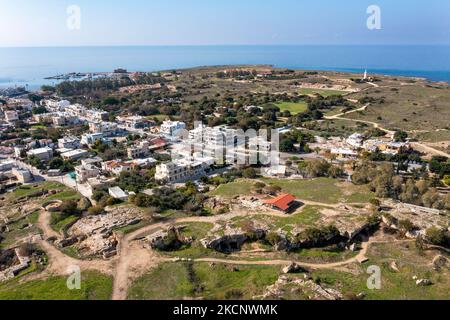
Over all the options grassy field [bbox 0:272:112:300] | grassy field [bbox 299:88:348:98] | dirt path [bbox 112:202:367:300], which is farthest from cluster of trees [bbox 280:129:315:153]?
grassy field [bbox 299:88:348:98]

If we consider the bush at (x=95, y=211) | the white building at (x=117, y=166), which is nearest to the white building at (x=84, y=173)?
the white building at (x=117, y=166)

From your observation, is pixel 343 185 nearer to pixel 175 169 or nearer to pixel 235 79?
pixel 175 169

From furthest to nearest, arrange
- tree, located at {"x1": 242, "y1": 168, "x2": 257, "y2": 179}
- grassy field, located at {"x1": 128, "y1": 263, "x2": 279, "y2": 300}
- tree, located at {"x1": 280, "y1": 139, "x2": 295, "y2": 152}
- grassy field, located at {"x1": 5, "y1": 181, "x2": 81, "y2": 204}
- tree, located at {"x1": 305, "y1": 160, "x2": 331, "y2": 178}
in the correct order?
tree, located at {"x1": 280, "y1": 139, "x2": 295, "y2": 152} < tree, located at {"x1": 242, "y1": 168, "x2": 257, "y2": 179} < tree, located at {"x1": 305, "y1": 160, "x2": 331, "y2": 178} < grassy field, located at {"x1": 5, "y1": 181, "x2": 81, "y2": 204} < grassy field, located at {"x1": 128, "y1": 263, "x2": 279, "y2": 300}

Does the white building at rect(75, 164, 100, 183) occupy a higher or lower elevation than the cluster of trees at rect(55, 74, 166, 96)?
lower

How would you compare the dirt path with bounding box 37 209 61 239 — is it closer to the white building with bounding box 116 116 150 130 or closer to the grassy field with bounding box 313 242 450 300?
the grassy field with bounding box 313 242 450 300

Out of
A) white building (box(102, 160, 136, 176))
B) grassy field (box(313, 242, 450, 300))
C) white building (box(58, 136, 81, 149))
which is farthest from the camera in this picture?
white building (box(58, 136, 81, 149))

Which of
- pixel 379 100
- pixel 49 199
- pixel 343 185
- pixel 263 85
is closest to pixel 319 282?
pixel 343 185

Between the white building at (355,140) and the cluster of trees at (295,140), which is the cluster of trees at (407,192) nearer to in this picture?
the white building at (355,140)
